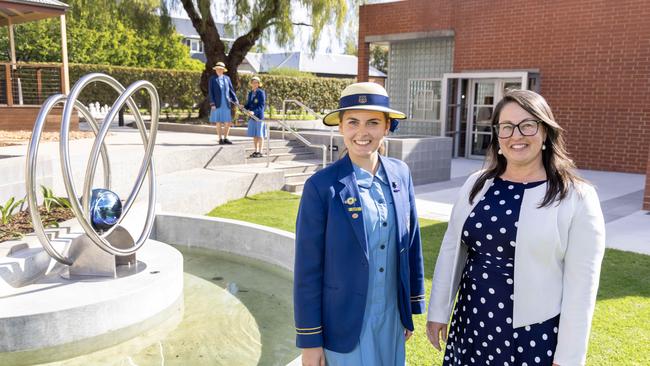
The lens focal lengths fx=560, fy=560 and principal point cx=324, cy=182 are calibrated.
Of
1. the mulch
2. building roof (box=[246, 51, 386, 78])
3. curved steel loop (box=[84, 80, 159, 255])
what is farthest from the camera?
building roof (box=[246, 51, 386, 78])

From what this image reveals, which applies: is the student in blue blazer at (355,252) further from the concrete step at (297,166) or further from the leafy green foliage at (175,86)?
the leafy green foliage at (175,86)

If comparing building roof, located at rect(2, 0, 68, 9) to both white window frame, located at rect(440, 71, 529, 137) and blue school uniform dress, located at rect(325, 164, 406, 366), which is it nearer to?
white window frame, located at rect(440, 71, 529, 137)

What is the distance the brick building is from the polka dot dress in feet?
41.6

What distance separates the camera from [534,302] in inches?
83.4

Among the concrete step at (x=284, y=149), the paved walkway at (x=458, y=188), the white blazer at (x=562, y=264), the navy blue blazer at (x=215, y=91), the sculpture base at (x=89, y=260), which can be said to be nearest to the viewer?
the white blazer at (x=562, y=264)

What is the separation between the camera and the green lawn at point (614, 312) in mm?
3717

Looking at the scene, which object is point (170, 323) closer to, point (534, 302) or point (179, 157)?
point (534, 302)

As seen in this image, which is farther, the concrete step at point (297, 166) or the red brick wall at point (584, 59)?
the red brick wall at point (584, 59)

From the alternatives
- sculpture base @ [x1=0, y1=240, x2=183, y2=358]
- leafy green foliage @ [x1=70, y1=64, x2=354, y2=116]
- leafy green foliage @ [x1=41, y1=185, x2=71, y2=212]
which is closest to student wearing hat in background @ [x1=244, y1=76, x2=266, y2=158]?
leafy green foliage @ [x1=41, y1=185, x2=71, y2=212]

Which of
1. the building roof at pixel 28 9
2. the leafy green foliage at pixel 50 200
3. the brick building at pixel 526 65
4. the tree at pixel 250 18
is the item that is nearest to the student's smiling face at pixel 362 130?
the leafy green foliage at pixel 50 200

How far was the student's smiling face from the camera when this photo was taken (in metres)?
2.20

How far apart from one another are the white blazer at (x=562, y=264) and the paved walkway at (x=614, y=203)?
202 inches

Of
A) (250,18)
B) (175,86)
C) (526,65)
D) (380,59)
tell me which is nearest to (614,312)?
(526,65)

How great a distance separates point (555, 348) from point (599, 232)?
475 mm
